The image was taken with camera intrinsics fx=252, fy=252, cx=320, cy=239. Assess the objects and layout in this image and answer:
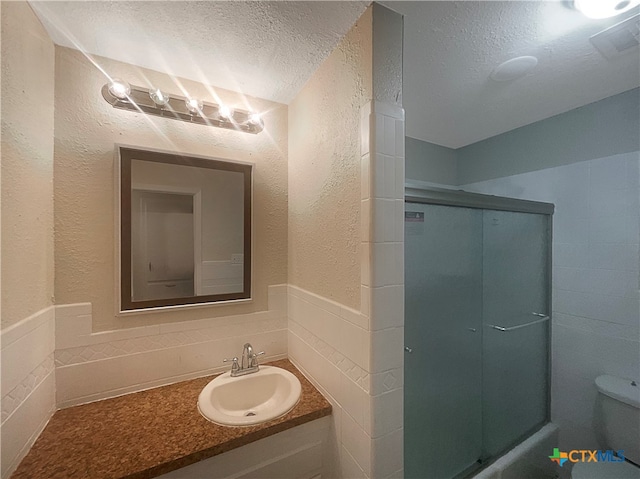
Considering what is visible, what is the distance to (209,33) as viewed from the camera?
949 millimetres

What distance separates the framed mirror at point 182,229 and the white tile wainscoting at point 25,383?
25cm

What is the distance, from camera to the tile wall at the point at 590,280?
4.58 feet

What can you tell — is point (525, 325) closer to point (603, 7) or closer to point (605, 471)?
point (605, 471)

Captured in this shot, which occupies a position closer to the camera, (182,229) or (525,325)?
(182,229)

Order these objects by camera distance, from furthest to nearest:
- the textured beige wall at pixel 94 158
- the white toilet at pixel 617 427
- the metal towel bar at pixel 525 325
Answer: the metal towel bar at pixel 525 325
the white toilet at pixel 617 427
the textured beige wall at pixel 94 158

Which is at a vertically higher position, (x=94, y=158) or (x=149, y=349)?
(x=94, y=158)

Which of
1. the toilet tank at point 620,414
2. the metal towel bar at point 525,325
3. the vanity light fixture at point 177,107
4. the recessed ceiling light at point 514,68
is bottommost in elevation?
the toilet tank at point 620,414

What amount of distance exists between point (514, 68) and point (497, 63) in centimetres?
10

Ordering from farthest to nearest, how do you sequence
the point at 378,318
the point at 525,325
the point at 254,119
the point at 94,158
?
the point at 525,325, the point at 254,119, the point at 94,158, the point at 378,318

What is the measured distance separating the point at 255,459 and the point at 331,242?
0.85 m

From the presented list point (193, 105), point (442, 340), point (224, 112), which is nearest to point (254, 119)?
point (224, 112)

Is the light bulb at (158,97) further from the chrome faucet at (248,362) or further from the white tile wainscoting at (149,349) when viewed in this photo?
the chrome faucet at (248,362)

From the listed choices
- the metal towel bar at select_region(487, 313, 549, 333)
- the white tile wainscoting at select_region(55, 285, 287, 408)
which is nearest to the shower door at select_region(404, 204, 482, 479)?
the metal towel bar at select_region(487, 313, 549, 333)

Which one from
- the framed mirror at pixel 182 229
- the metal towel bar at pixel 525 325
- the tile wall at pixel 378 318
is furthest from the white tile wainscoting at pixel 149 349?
the metal towel bar at pixel 525 325
